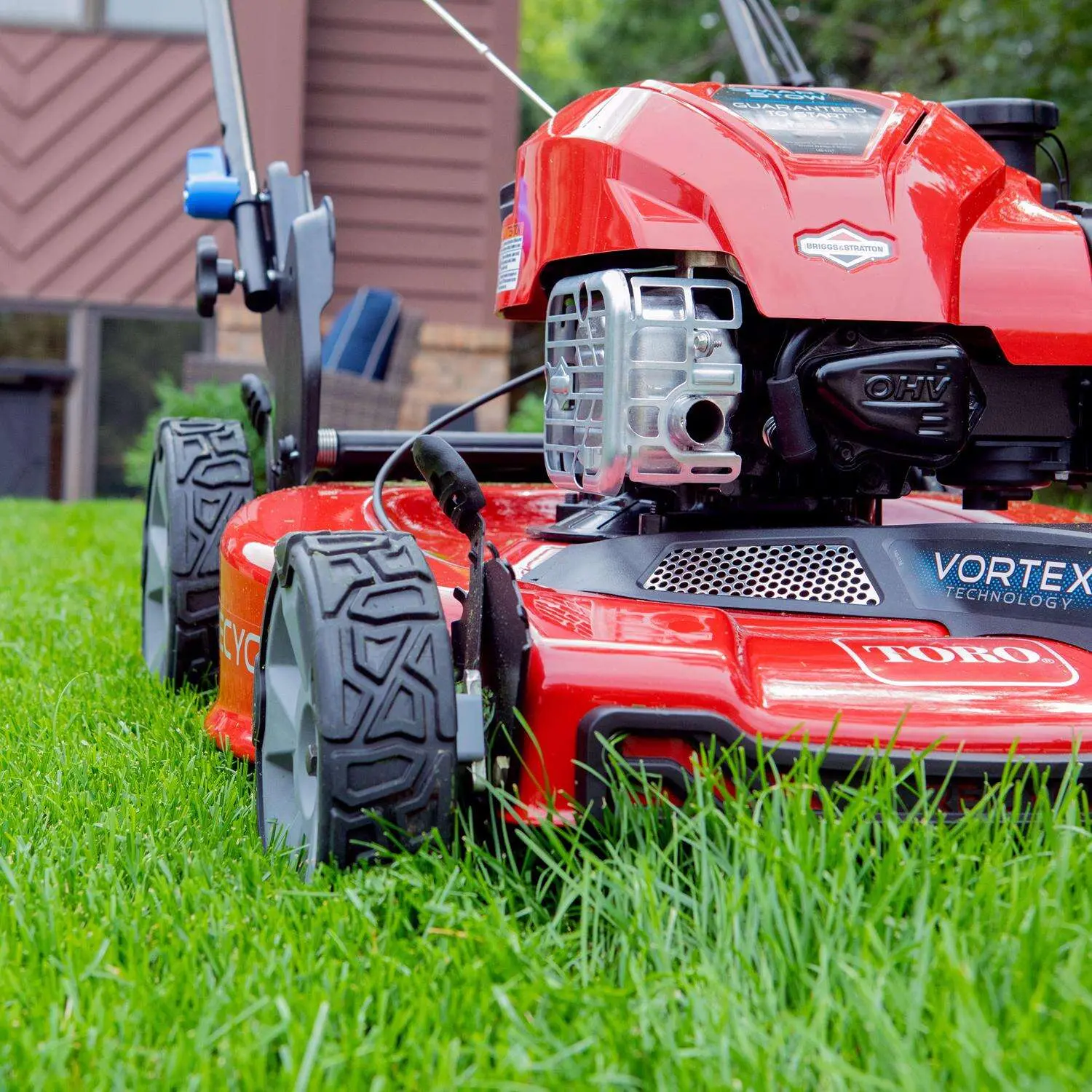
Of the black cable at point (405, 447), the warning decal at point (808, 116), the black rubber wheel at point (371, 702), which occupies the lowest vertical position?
the black rubber wheel at point (371, 702)

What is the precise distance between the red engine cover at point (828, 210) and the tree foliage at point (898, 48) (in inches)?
11.9

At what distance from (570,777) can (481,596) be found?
0.22 meters

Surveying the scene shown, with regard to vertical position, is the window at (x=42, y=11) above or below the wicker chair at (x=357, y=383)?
above

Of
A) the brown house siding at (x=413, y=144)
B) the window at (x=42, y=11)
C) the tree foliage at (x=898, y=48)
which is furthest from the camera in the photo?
the window at (x=42, y=11)

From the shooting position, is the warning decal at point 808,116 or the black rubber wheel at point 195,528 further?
the black rubber wheel at point 195,528

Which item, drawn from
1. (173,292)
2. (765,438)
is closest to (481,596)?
(765,438)

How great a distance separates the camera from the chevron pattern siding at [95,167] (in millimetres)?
7348

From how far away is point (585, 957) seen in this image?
1385 mm

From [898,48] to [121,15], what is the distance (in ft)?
18.2

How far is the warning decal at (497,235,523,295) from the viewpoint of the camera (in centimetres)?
217

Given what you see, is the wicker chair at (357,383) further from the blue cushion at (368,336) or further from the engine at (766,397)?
the engine at (766,397)

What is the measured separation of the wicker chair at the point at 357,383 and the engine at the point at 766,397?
10.8 ft

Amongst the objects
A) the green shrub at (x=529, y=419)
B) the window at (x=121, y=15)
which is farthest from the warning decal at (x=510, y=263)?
A: the window at (x=121, y=15)

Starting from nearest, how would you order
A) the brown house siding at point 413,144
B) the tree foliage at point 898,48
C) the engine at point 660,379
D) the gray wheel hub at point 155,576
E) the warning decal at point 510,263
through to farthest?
the engine at point 660,379, the warning decal at point 510,263, the gray wheel hub at point 155,576, the tree foliage at point 898,48, the brown house siding at point 413,144
